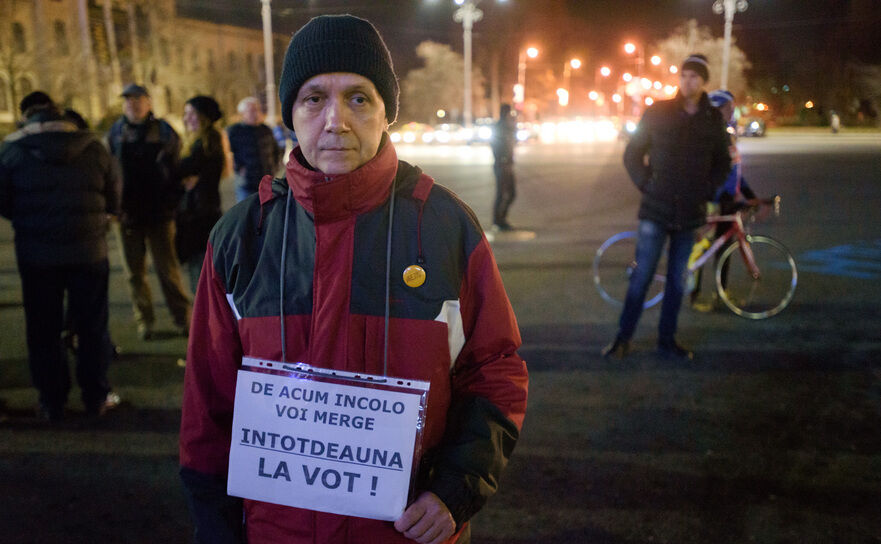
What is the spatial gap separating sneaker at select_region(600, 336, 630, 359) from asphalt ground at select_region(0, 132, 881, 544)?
0.36 feet

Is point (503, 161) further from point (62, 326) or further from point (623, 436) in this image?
point (62, 326)

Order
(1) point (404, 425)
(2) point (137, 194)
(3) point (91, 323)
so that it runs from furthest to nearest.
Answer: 1. (2) point (137, 194)
2. (3) point (91, 323)
3. (1) point (404, 425)

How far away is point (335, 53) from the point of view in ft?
5.80

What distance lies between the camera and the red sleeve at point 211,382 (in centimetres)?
179

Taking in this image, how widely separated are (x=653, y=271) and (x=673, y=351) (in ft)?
2.07

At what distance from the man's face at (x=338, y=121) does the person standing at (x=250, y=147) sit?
5.62 metres

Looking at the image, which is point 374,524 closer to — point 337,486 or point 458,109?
point 337,486

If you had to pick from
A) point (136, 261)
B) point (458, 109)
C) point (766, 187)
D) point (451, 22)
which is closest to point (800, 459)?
point (136, 261)

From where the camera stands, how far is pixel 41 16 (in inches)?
2023

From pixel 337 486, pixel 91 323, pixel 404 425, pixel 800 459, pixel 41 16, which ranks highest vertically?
pixel 41 16

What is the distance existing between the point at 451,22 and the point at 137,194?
77414 millimetres

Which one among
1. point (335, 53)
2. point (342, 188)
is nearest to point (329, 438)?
point (342, 188)

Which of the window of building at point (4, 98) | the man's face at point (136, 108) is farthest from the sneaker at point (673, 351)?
the window of building at point (4, 98)

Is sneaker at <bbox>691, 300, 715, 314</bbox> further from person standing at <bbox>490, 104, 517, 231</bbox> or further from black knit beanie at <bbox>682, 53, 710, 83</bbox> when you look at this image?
person standing at <bbox>490, 104, 517, 231</bbox>
